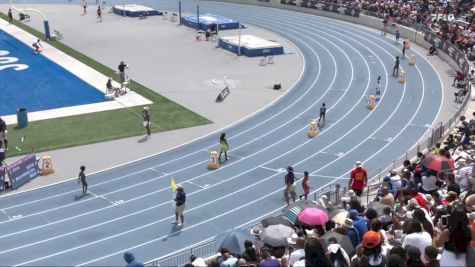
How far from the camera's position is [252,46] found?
45062 mm

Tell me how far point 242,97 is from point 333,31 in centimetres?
2061

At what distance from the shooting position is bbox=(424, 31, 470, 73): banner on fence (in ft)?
122

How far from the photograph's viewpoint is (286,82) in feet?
125

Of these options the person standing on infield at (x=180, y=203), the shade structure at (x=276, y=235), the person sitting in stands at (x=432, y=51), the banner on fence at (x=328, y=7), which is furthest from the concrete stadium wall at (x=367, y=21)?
the shade structure at (x=276, y=235)

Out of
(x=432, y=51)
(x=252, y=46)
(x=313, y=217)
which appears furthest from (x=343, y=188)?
(x=432, y=51)

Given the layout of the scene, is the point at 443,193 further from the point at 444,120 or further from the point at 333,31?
the point at 333,31

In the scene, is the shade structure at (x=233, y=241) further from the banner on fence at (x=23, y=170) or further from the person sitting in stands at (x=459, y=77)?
the person sitting in stands at (x=459, y=77)

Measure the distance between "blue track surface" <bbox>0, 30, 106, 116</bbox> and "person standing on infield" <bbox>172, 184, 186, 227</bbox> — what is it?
1541 cm

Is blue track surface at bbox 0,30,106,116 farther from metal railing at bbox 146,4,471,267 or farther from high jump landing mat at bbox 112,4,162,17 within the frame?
high jump landing mat at bbox 112,4,162,17

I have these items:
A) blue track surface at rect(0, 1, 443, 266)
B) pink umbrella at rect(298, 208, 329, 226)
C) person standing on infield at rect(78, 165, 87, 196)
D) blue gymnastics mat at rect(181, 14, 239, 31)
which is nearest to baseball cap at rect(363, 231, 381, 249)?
pink umbrella at rect(298, 208, 329, 226)

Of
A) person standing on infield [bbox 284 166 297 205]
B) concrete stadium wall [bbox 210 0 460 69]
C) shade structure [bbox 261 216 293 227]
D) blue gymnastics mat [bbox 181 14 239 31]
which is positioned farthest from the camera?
blue gymnastics mat [bbox 181 14 239 31]

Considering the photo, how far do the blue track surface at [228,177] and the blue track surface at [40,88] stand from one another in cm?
962

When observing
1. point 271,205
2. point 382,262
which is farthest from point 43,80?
point 382,262

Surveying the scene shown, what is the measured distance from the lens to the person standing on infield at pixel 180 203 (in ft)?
62.8
